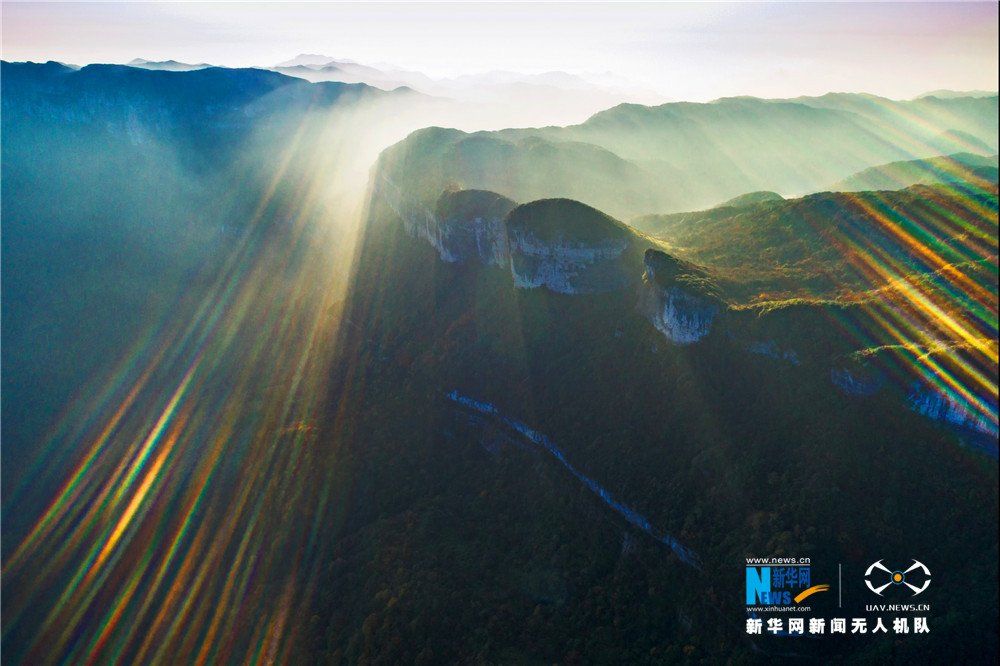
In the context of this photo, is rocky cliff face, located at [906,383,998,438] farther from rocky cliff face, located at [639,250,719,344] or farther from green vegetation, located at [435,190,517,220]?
green vegetation, located at [435,190,517,220]

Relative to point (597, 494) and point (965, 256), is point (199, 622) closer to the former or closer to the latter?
point (597, 494)

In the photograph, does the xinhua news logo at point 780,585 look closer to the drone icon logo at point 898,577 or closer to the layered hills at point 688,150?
the drone icon logo at point 898,577

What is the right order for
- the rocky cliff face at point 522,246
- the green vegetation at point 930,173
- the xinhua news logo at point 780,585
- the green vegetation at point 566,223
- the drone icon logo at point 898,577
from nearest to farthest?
the drone icon logo at point 898,577, the xinhua news logo at point 780,585, the green vegetation at point 566,223, the rocky cliff face at point 522,246, the green vegetation at point 930,173

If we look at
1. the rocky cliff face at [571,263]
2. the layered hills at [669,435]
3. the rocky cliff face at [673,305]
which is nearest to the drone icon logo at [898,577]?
the layered hills at [669,435]

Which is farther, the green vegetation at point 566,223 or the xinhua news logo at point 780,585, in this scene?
the green vegetation at point 566,223

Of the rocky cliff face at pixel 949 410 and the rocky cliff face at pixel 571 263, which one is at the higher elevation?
the rocky cliff face at pixel 571 263

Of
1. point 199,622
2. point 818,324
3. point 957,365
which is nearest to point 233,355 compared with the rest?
point 199,622
